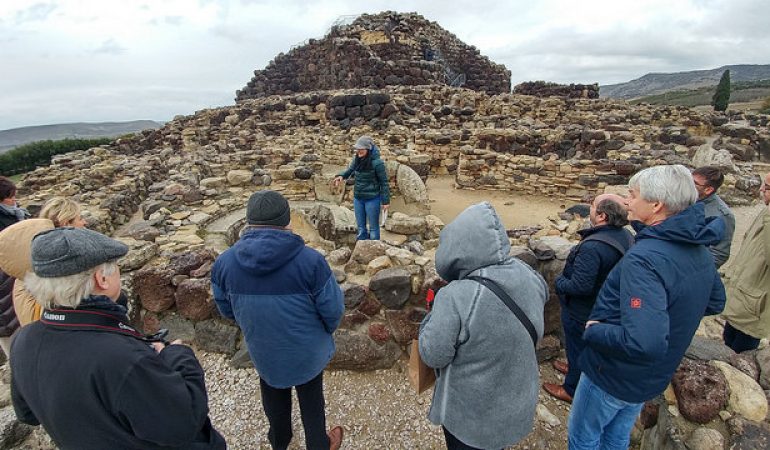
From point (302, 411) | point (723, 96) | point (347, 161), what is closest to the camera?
point (302, 411)

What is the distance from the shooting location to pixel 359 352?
3.49 meters

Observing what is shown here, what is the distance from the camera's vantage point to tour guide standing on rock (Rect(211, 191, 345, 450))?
212 centimetres

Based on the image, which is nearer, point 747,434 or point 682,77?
point 747,434

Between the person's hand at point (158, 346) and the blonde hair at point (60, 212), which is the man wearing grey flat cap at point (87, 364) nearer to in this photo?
the person's hand at point (158, 346)

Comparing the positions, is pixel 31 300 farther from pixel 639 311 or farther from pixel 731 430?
pixel 731 430

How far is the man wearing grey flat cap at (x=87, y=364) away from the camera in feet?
4.37

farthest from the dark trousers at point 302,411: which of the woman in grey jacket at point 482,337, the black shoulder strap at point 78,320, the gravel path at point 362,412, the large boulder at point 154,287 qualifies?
the large boulder at point 154,287

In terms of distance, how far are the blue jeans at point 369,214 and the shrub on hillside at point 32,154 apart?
22.6 m

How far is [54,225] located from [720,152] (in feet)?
43.9

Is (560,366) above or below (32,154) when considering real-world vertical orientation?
below

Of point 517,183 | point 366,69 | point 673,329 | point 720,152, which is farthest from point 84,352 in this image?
point 366,69

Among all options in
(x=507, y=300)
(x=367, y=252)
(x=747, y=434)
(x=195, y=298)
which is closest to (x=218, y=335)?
(x=195, y=298)

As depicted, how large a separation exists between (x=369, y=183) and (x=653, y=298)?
4257 mm

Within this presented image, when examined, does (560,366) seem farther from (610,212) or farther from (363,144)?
(363,144)
